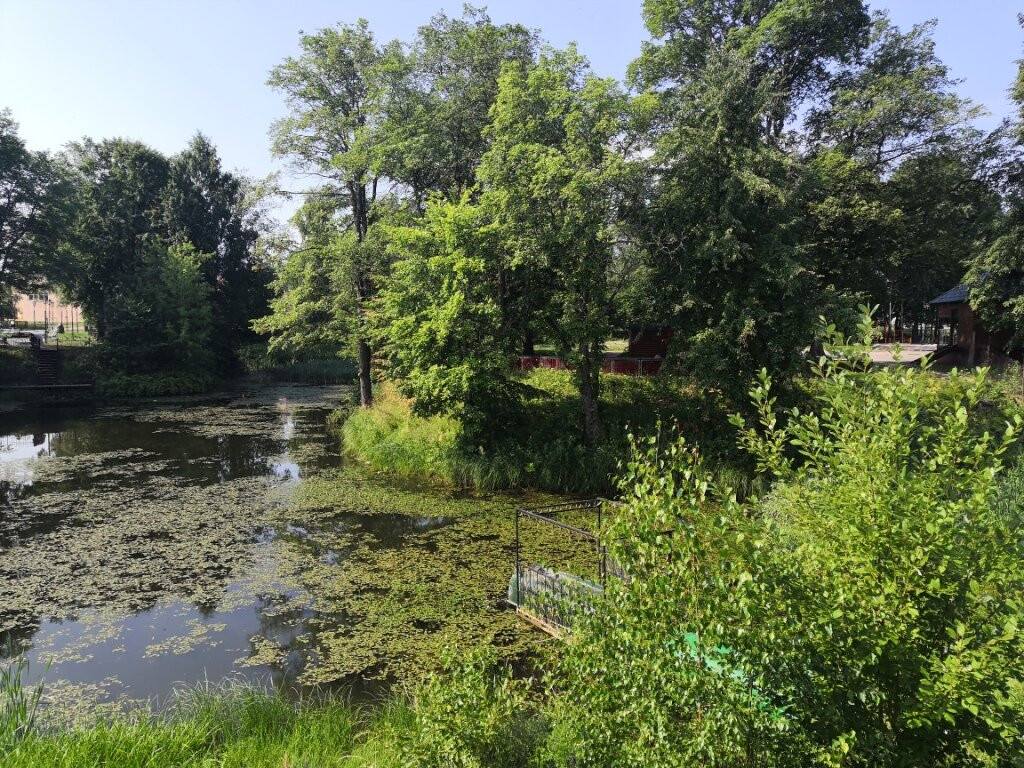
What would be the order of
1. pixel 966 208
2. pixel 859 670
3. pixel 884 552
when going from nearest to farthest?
pixel 859 670 < pixel 884 552 < pixel 966 208

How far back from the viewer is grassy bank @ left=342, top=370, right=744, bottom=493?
52.2ft

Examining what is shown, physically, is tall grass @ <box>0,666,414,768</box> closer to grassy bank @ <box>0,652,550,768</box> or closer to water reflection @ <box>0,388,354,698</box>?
grassy bank @ <box>0,652,550,768</box>

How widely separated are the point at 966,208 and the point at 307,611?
22.7 m

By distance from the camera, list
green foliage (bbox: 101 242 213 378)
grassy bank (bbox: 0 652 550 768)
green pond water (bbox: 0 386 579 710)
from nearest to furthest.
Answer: grassy bank (bbox: 0 652 550 768), green pond water (bbox: 0 386 579 710), green foliage (bbox: 101 242 213 378)

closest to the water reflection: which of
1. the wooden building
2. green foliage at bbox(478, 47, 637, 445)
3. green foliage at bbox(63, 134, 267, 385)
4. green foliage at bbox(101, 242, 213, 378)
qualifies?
green foliage at bbox(478, 47, 637, 445)

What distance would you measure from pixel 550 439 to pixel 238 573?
889 centimetres

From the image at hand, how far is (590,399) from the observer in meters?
17.0

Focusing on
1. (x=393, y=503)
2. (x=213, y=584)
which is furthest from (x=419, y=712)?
(x=393, y=503)

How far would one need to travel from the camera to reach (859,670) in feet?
9.48

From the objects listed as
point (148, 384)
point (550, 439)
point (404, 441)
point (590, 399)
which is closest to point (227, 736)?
point (550, 439)

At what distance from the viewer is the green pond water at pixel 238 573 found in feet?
26.0

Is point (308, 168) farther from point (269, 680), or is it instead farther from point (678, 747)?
point (678, 747)

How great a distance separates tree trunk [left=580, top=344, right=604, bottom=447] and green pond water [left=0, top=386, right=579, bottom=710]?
3227mm

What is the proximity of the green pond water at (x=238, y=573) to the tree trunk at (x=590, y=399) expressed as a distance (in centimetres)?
323
